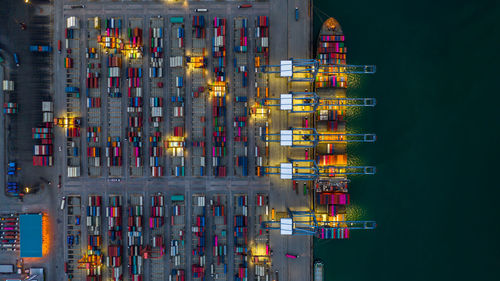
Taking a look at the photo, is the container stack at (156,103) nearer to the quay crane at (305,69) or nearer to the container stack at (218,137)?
the container stack at (218,137)

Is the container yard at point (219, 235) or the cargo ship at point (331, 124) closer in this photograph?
the cargo ship at point (331, 124)

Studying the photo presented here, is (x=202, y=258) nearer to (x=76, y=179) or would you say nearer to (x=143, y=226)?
(x=143, y=226)

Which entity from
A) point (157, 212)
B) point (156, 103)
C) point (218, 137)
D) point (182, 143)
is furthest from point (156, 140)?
point (157, 212)

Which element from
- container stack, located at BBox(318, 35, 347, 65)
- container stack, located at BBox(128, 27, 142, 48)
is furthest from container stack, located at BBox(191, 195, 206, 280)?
container stack, located at BBox(318, 35, 347, 65)

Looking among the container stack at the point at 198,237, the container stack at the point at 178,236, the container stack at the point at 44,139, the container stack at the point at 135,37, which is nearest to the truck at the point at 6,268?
the container stack at the point at 44,139

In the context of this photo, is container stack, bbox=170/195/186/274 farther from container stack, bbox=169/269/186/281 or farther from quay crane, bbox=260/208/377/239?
quay crane, bbox=260/208/377/239
